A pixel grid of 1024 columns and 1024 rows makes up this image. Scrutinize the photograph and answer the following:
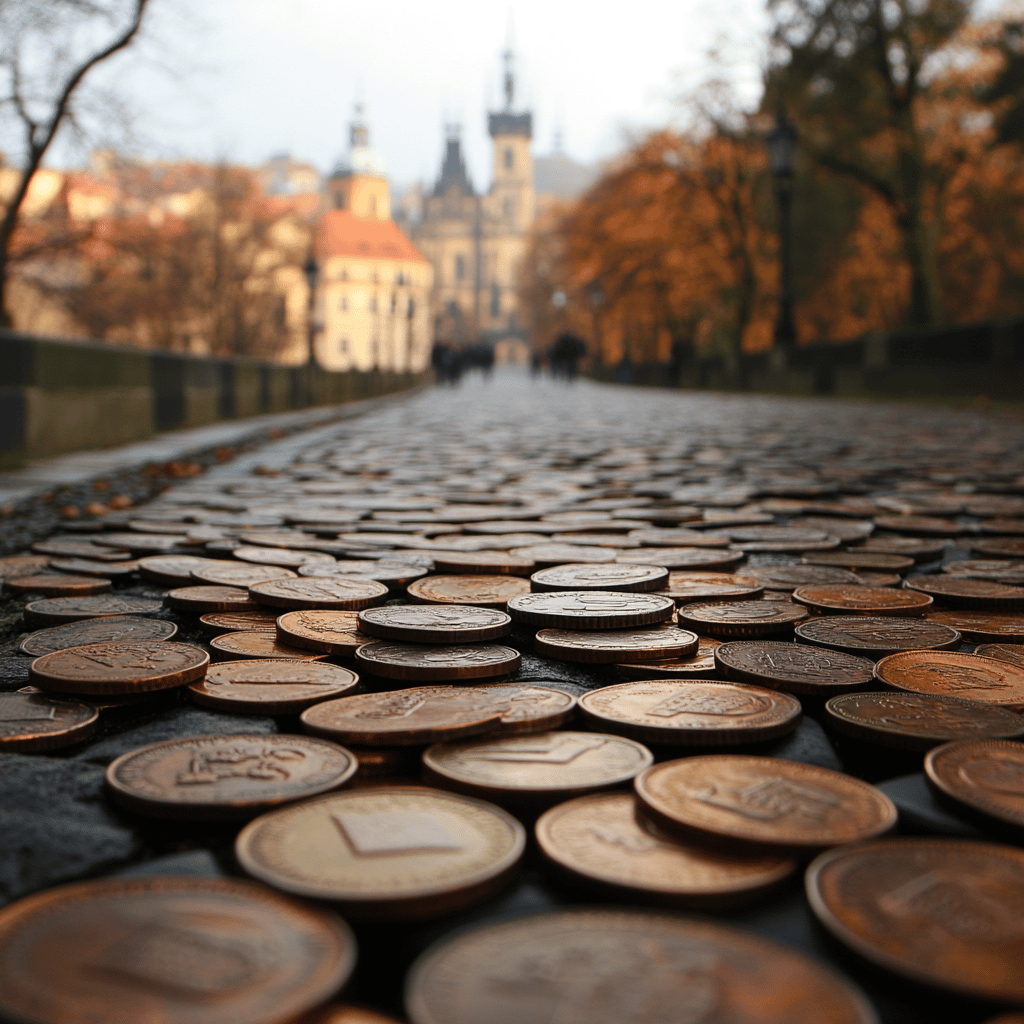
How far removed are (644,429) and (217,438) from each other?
15.4ft

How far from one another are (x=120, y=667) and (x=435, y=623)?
648 mm

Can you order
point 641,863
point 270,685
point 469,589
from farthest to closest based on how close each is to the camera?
point 469,589 < point 270,685 < point 641,863

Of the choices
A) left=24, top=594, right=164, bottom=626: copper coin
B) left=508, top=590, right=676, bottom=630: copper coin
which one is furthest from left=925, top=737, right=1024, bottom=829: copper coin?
left=24, top=594, right=164, bottom=626: copper coin

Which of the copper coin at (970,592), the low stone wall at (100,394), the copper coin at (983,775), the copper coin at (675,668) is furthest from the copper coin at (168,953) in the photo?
the low stone wall at (100,394)

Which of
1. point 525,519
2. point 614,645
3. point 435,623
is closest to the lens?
point 614,645

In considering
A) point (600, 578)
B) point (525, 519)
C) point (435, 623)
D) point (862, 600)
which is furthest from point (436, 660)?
point (525, 519)

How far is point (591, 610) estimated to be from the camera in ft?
7.94

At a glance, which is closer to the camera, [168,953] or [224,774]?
[168,953]

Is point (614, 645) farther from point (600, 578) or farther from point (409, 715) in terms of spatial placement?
point (600, 578)

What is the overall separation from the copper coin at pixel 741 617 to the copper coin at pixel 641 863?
1.07 metres

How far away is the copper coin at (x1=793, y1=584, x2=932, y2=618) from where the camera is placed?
257cm

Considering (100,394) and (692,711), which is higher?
(100,394)

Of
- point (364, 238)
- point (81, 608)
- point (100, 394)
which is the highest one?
point (364, 238)

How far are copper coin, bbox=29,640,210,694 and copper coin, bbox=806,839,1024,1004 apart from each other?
1188 mm
